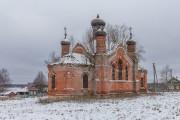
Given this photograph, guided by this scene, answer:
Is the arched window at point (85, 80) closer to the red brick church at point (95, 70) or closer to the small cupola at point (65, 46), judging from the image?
the red brick church at point (95, 70)

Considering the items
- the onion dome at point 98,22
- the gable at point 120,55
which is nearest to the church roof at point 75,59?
the gable at point 120,55

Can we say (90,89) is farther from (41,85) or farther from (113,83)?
(41,85)

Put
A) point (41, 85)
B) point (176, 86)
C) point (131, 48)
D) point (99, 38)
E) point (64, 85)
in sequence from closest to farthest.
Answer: point (64, 85) < point (99, 38) < point (131, 48) < point (41, 85) < point (176, 86)

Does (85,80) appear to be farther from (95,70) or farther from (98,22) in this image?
(98,22)

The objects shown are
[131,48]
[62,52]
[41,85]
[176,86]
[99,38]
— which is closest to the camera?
[99,38]

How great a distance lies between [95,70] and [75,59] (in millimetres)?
2963

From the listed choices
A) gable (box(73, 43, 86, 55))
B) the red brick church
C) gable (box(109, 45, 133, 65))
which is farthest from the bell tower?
gable (box(73, 43, 86, 55))

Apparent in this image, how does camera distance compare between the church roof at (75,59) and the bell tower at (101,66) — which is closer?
the church roof at (75,59)

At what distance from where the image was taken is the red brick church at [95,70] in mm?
37156

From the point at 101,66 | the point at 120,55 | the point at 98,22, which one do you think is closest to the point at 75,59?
the point at 101,66

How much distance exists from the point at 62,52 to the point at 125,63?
334 inches

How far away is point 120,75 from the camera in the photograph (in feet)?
138

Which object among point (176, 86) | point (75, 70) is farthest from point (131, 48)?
point (176, 86)

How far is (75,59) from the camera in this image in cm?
3831
